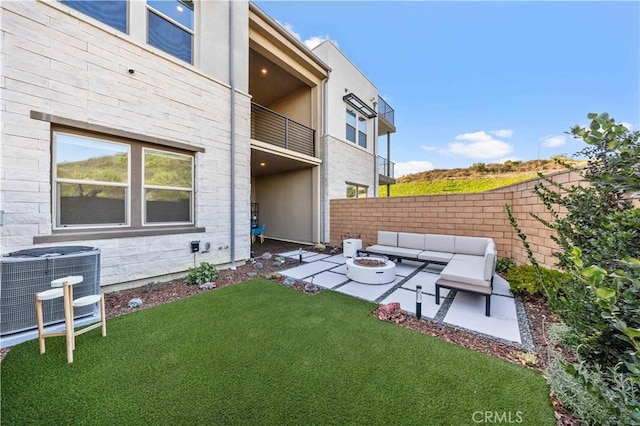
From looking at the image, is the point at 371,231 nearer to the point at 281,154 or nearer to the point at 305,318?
the point at 281,154

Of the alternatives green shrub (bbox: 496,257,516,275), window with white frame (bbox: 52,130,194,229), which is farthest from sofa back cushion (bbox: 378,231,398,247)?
window with white frame (bbox: 52,130,194,229)

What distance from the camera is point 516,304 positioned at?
12.7 feet

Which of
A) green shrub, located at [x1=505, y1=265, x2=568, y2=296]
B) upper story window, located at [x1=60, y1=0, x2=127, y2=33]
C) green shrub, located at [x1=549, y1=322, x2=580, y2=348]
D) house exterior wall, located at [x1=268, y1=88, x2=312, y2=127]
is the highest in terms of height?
house exterior wall, located at [x1=268, y1=88, x2=312, y2=127]

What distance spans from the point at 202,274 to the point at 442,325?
15.3 feet

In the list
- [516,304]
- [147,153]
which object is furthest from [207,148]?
[516,304]

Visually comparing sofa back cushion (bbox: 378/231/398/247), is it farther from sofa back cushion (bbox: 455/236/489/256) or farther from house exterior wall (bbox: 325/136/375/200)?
house exterior wall (bbox: 325/136/375/200)

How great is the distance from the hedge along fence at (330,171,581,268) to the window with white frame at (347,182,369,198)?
6.07 ft

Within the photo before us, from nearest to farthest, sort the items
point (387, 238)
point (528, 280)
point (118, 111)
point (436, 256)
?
point (528, 280), point (118, 111), point (436, 256), point (387, 238)

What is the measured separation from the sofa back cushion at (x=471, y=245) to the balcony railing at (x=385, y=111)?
9405 millimetres

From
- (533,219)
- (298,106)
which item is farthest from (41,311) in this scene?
(298,106)

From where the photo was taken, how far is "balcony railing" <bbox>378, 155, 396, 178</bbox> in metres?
13.8

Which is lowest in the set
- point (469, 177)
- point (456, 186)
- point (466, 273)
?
point (466, 273)

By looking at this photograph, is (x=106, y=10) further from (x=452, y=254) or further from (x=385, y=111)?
(x=385, y=111)

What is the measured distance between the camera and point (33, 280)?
9.46 feet
